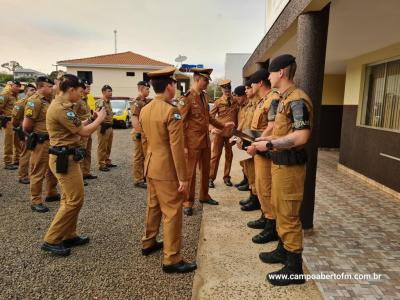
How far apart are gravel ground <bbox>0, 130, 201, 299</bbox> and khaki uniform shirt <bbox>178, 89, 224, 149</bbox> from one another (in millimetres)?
1114

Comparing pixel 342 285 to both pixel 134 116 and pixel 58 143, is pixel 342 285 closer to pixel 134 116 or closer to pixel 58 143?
pixel 58 143

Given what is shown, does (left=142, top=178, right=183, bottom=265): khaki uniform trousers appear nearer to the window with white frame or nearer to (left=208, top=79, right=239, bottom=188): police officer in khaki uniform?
(left=208, top=79, right=239, bottom=188): police officer in khaki uniform

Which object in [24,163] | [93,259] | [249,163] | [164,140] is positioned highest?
[164,140]

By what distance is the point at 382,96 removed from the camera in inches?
257

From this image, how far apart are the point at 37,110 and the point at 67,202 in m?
2.20

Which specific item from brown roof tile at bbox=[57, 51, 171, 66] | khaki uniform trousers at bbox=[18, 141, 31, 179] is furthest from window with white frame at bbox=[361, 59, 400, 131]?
brown roof tile at bbox=[57, 51, 171, 66]

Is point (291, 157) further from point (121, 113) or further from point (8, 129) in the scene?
point (121, 113)

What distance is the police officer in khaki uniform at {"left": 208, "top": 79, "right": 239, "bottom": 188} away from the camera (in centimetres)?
613

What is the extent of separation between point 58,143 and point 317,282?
2.99 meters

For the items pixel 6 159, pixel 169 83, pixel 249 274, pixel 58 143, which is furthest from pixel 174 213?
pixel 6 159

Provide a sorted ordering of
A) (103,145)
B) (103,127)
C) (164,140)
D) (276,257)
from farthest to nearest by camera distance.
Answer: (103,145)
(103,127)
(276,257)
(164,140)

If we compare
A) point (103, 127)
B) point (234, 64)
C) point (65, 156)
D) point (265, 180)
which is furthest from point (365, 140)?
point (234, 64)

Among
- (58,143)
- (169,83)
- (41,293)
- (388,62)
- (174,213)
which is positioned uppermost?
(388,62)

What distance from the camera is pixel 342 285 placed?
282cm
